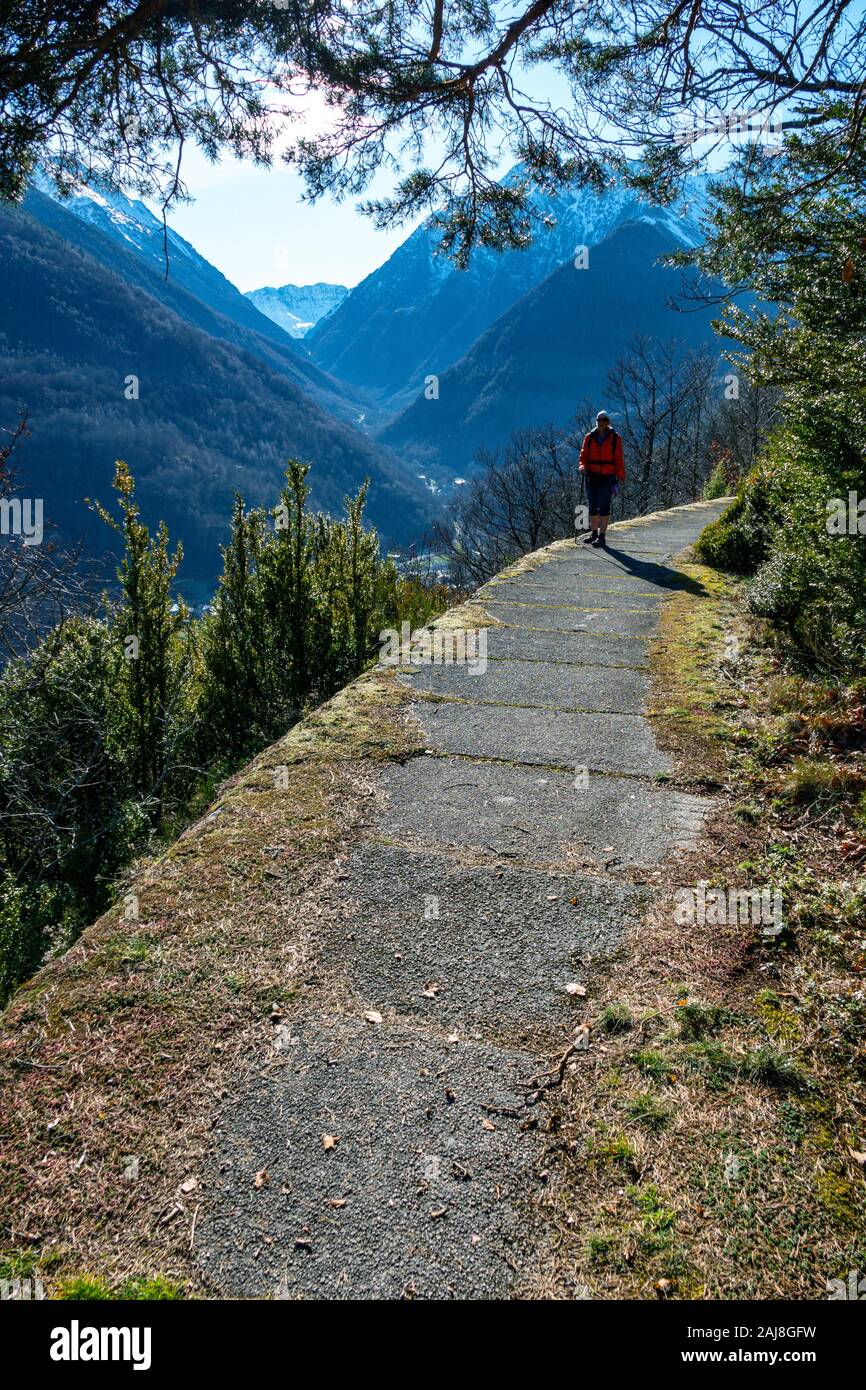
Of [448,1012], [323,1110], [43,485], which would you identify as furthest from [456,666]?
[43,485]

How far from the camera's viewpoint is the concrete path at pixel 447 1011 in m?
1.63

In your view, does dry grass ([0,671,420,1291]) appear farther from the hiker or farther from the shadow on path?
the hiker

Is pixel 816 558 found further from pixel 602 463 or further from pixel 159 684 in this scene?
pixel 159 684

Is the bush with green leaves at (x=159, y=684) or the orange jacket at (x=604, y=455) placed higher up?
the orange jacket at (x=604, y=455)

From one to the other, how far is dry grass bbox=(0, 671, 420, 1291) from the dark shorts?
753 cm

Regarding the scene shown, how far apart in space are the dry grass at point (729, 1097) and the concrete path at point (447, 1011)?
0.11 meters

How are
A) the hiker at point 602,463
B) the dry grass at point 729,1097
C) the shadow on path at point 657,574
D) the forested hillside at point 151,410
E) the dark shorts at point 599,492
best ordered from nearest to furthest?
the dry grass at point 729,1097, the shadow on path at point 657,574, the hiker at point 602,463, the dark shorts at point 599,492, the forested hillside at point 151,410

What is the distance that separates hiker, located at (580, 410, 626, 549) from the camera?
9492 millimetres

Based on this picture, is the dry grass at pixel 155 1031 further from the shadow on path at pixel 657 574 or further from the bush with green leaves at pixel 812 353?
the shadow on path at pixel 657 574

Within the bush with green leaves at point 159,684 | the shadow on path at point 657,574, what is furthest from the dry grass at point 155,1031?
the shadow on path at point 657,574

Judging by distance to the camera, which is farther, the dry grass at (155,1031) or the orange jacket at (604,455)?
the orange jacket at (604,455)

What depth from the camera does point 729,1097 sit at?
195 centimetres

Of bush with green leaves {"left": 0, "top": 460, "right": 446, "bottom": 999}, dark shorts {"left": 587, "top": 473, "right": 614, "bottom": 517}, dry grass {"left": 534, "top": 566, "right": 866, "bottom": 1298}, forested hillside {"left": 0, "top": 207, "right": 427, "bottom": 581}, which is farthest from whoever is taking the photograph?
forested hillside {"left": 0, "top": 207, "right": 427, "bottom": 581}

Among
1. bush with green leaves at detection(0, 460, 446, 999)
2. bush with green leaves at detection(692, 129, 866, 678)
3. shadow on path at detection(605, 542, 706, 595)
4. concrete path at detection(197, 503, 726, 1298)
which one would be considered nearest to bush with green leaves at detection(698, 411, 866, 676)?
bush with green leaves at detection(692, 129, 866, 678)
